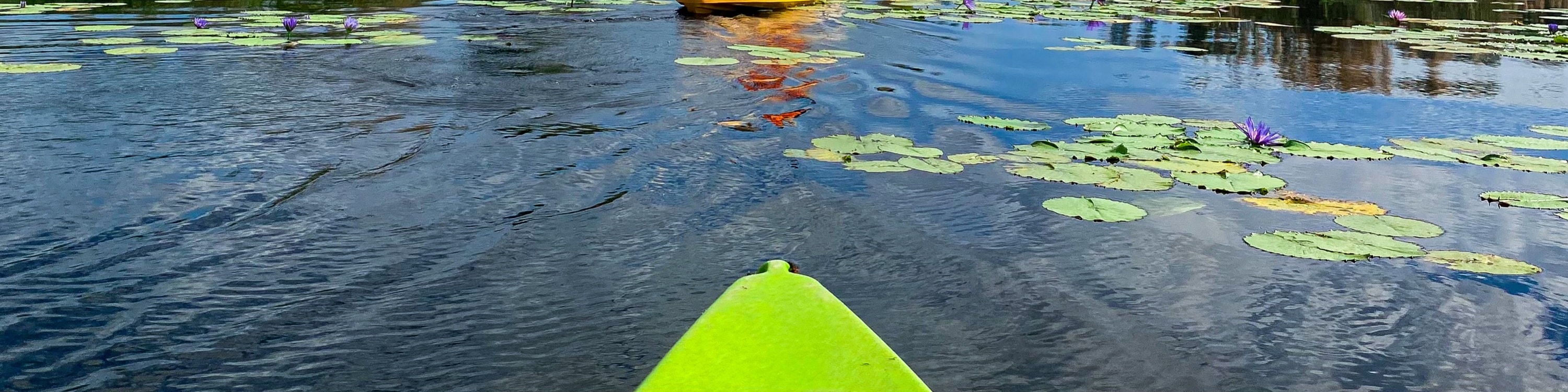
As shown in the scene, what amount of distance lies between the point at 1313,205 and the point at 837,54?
9.47ft

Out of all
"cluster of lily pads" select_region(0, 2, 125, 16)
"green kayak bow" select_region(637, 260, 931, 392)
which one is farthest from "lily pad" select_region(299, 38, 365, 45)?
Answer: "green kayak bow" select_region(637, 260, 931, 392)

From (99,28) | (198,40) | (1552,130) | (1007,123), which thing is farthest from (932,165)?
(99,28)

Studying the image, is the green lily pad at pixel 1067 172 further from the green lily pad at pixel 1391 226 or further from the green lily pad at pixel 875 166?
the green lily pad at pixel 1391 226

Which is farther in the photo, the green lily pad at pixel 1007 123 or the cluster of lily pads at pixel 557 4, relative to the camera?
the cluster of lily pads at pixel 557 4

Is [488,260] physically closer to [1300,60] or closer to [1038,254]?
[1038,254]

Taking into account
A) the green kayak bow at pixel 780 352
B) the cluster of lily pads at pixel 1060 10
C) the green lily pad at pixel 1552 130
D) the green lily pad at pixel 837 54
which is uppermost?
the cluster of lily pads at pixel 1060 10

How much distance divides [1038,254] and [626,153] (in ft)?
3.86

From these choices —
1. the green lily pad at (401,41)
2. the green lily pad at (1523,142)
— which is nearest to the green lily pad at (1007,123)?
the green lily pad at (1523,142)

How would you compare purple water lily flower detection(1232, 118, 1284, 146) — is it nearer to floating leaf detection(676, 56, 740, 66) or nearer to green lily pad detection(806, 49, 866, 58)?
floating leaf detection(676, 56, 740, 66)

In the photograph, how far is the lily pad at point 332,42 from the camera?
4868 mm

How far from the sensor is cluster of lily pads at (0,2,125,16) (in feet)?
21.7

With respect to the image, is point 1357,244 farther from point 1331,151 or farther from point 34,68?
point 34,68

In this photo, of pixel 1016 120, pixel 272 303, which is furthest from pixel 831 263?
pixel 1016 120

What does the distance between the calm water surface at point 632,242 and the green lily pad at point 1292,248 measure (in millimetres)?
23
